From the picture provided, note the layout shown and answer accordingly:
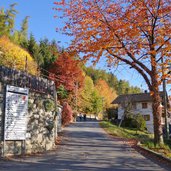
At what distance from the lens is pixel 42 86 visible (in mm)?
15188

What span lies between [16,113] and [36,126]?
162cm

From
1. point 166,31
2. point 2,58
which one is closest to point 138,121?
point 2,58

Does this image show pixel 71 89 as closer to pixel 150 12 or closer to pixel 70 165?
pixel 150 12

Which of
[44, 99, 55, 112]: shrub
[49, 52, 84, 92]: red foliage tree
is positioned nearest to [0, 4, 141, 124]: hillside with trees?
[49, 52, 84, 92]: red foliage tree

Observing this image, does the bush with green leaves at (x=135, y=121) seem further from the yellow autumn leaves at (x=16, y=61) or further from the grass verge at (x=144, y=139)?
the yellow autumn leaves at (x=16, y=61)

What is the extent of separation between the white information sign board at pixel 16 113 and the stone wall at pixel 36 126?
0.68ft

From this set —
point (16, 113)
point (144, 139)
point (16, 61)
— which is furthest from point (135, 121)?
point (16, 113)

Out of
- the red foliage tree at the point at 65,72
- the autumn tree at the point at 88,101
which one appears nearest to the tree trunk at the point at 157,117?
the red foliage tree at the point at 65,72

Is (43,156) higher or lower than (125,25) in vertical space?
lower

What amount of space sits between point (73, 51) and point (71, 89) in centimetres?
3222

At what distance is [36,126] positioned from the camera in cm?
1417

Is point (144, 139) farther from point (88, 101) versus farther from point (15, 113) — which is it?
point (88, 101)

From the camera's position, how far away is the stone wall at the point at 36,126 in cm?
1229

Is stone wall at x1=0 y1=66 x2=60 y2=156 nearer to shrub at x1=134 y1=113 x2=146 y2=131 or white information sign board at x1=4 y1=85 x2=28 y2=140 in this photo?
white information sign board at x1=4 y1=85 x2=28 y2=140
